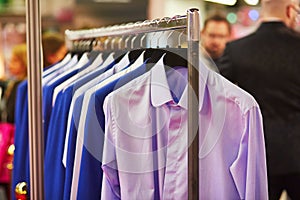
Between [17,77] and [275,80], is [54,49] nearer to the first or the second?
[275,80]

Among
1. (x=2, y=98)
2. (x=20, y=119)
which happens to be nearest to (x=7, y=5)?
(x=2, y=98)

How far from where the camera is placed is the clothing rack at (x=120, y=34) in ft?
3.66

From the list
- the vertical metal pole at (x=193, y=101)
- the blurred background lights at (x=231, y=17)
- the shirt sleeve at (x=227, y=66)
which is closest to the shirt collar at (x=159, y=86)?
the vertical metal pole at (x=193, y=101)

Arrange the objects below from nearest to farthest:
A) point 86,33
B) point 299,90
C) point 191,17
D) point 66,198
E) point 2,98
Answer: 1. point 191,17
2. point 66,198
3. point 86,33
4. point 299,90
5. point 2,98

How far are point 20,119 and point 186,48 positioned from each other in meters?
Answer: 0.89

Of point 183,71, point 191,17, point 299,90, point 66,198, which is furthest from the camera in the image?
point 299,90

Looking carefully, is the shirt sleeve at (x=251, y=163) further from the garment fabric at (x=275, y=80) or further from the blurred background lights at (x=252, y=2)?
the blurred background lights at (x=252, y=2)

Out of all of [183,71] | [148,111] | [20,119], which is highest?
[183,71]

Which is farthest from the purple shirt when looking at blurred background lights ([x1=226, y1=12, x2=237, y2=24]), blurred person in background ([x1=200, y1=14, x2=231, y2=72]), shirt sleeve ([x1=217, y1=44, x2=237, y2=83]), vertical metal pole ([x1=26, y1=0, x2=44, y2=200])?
blurred background lights ([x1=226, y1=12, x2=237, y2=24])

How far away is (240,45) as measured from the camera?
1.90 m

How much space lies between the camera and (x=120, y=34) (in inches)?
59.4

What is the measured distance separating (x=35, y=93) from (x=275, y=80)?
0.94m

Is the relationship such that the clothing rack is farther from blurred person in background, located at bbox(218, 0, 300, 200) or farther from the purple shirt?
blurred person in background, located at bbox(218, 0, 300, 200)

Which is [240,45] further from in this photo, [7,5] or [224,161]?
[7,5]
